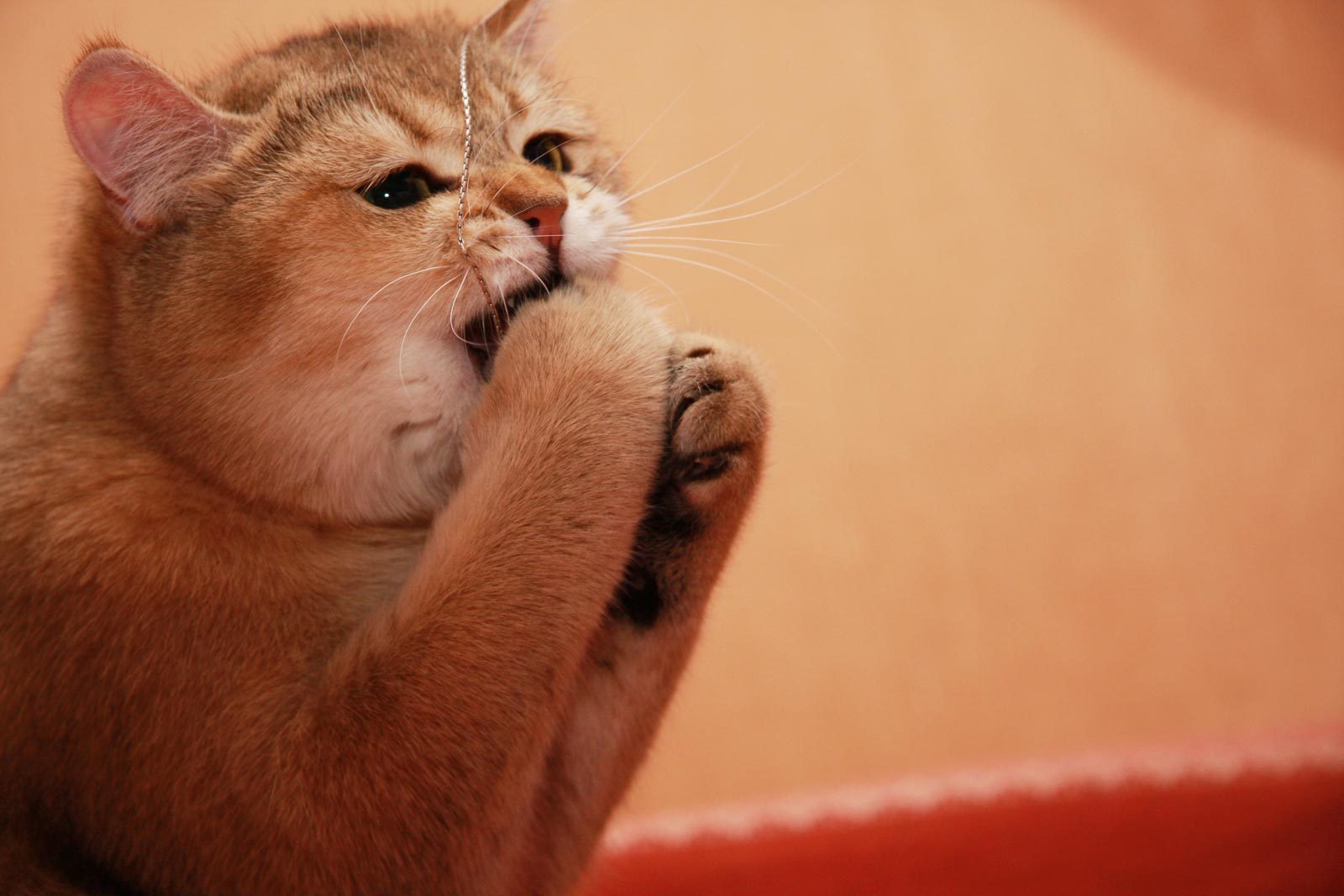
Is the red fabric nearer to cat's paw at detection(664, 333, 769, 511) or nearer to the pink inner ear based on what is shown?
cat's paw at detection(664, 333, 769, 511)

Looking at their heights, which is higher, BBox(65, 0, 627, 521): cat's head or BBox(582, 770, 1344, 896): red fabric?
BBox(65, 0, 627, 521): cat's head

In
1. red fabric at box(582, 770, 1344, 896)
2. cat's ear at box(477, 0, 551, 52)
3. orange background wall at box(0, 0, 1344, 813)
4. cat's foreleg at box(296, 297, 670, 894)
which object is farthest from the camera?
orange background wall at box(0, 0, 1344, 813)

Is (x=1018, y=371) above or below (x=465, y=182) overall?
below

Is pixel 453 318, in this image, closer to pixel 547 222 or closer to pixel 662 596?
pixel 547 222

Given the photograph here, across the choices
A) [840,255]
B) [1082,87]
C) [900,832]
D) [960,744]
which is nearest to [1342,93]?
[1082,87]

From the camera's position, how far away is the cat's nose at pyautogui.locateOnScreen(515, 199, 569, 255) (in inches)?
29.2

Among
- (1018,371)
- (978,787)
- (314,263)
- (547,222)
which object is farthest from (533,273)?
(1018,371)

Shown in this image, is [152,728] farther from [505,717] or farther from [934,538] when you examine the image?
[934,538]

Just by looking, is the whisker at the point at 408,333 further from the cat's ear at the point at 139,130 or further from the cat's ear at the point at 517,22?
the cat's ear at the point at 517,22

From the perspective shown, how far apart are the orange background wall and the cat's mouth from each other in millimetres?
984

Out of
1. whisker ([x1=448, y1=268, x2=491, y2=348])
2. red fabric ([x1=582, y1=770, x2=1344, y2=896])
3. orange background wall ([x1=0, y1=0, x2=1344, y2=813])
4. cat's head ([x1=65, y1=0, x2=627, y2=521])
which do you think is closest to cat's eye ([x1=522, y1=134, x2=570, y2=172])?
cat's head ([x1=65, y1=0, x2=627, y2=521])

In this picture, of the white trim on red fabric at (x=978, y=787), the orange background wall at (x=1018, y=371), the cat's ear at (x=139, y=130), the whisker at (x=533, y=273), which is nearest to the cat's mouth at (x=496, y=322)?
the whisker at (x=533, y=273)

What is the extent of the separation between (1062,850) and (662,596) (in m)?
0.95

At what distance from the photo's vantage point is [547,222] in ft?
2.47
